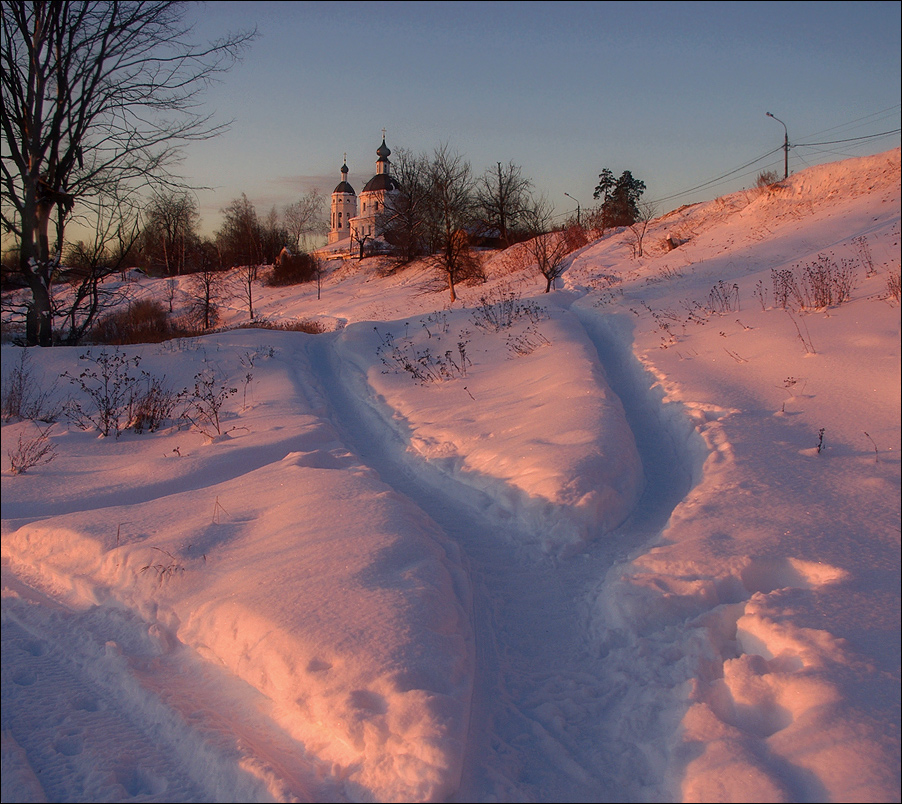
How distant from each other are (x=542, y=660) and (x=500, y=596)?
72cm

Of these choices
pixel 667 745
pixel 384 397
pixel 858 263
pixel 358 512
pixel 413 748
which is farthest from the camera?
pixel 384 397

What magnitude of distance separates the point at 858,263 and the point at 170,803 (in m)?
8.03

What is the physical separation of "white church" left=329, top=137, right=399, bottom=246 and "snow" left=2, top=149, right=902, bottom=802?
47.6 metres

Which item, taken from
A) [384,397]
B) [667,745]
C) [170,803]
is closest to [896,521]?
[667,745]

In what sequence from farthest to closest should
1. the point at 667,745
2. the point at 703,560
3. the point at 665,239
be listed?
the point at 665,239, the point at 703,560, the point at 667,745

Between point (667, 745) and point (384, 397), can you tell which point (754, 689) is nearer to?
point (667, 745)

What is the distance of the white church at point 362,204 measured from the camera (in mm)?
64512

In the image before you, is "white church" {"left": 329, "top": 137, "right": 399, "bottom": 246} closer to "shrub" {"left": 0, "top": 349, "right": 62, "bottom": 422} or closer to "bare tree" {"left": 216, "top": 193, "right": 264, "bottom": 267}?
"bare tree" {"left": 216, "top": 193, "right": 264, "bottom": 267}

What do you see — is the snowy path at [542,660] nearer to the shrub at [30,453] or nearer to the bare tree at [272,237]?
the shrub at [30,453]

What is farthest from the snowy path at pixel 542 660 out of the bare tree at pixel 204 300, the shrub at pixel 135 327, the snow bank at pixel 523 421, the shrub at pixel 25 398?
the bare tree at pixel 204 300

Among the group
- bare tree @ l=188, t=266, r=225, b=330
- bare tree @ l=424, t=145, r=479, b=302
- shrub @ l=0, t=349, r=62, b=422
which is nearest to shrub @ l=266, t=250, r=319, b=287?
bare tree @ l=188, t=266, r=225, b=330

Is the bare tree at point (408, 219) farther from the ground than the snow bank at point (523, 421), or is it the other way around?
the bare tree at point (408, 219)

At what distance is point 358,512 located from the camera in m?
4.71

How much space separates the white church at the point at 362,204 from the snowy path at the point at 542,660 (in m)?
48.6
